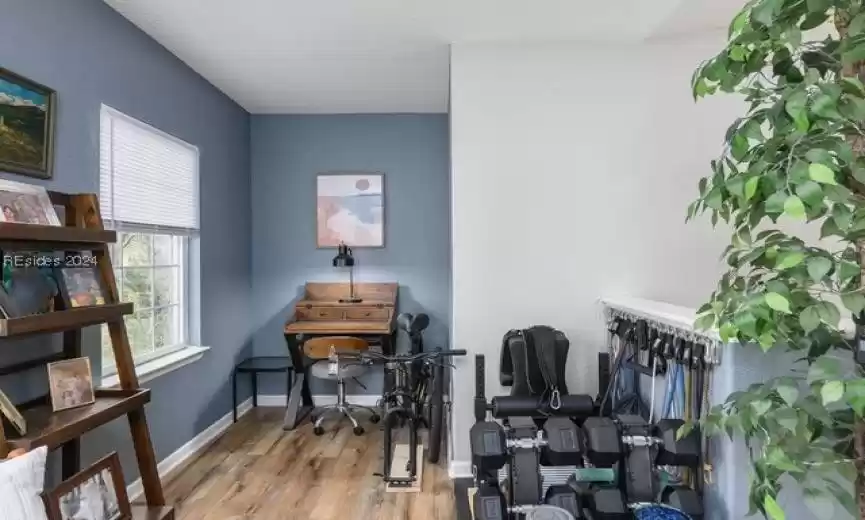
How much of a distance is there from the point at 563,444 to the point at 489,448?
284 mm

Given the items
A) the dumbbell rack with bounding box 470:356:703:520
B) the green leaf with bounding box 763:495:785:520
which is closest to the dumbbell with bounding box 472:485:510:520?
the dumbbell rack with bounding box 470:356:703:520

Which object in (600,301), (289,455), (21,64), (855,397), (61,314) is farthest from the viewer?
(289,455)

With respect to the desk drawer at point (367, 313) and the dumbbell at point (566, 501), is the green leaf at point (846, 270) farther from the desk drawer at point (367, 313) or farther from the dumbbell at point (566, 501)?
the desk drawer at point (367, 313)

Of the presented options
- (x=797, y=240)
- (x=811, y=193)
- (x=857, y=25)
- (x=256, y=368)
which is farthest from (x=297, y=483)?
(x=857, y=25)

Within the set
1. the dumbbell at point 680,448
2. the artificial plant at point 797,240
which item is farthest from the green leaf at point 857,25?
the dumbbell at point 680,448

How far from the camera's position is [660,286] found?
127 inches

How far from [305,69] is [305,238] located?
5.38 ft

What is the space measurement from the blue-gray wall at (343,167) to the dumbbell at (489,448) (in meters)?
2.72

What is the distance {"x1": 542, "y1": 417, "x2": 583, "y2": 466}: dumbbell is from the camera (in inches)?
84.0

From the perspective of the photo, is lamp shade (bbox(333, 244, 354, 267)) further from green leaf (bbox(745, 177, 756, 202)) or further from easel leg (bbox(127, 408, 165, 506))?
green leaf (bbox(745, 177, 756, 202))

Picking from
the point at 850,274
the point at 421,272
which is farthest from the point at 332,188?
the point at 850,274

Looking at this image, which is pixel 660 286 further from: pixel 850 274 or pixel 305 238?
pixel 305 238

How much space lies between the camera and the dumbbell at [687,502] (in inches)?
75.7

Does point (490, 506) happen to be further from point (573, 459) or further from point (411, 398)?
point (411, 398)
